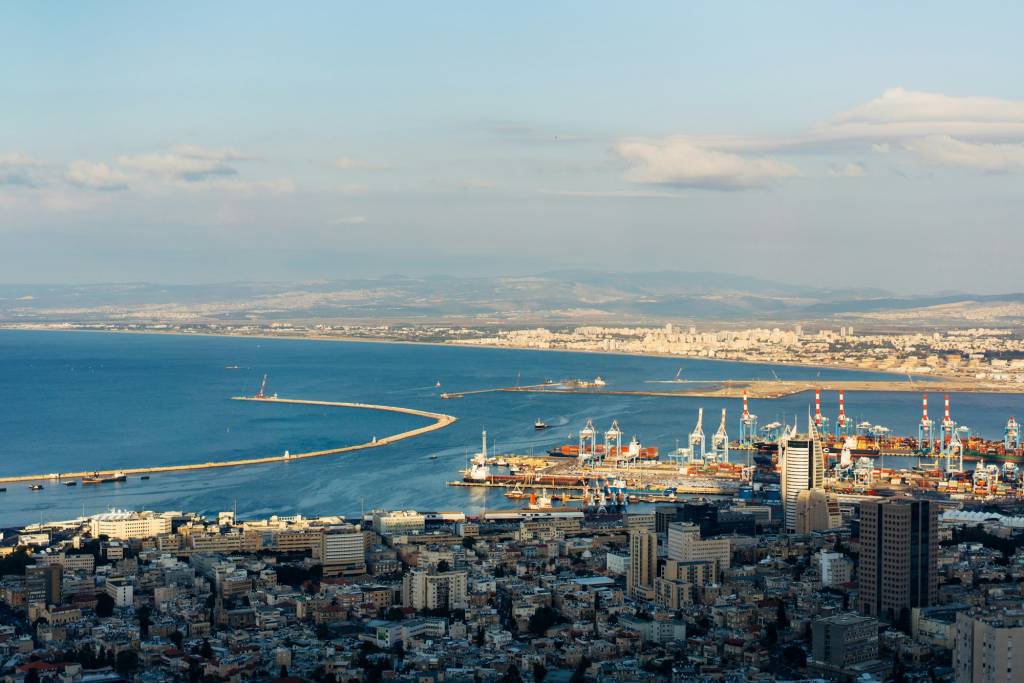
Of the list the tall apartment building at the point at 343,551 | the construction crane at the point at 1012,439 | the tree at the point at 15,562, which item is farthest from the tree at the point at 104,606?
the construction crane at the point at 1012,439

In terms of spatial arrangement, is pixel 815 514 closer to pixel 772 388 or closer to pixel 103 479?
pixel 103 479

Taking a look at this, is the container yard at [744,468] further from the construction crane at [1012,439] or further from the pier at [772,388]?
the pier at [772,388]

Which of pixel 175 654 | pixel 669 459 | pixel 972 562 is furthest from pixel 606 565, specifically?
pixel 669 459

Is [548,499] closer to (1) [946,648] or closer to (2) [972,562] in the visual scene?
(2) [972,562]

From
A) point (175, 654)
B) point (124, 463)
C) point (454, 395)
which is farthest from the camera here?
point (454, 395)

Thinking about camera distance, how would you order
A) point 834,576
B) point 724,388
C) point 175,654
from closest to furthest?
point 175,654 < point 834,576 < point 724,388

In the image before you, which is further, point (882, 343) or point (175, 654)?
point (882, 343)

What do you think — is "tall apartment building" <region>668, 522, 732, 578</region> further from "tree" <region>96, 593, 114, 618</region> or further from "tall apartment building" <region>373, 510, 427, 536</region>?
"tree" <region>96, 593, 114, 618</region>

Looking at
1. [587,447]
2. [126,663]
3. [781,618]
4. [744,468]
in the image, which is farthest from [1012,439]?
[126,663]
